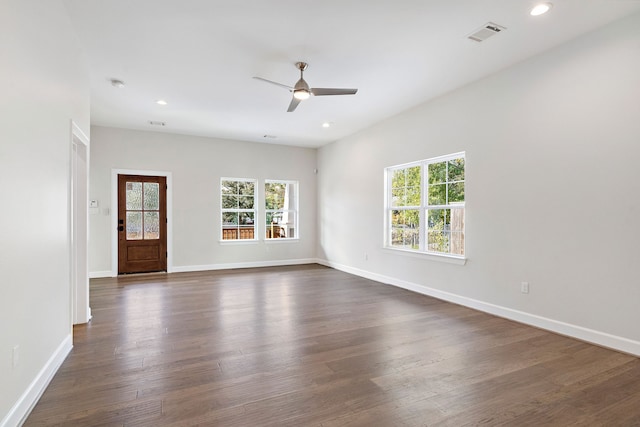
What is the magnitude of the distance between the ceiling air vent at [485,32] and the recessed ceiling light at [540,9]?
266 mm

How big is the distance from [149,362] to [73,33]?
3.06 metres

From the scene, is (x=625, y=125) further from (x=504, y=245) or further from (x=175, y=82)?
(x=175, y=82)

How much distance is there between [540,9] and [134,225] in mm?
7178

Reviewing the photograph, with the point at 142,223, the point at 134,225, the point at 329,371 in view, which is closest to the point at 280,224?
the point at 142,223

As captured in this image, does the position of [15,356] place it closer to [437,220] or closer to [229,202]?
[437,220]

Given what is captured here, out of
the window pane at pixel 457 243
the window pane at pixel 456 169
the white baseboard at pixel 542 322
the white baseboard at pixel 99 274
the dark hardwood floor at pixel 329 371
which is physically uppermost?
the window pane at pixel 456 169

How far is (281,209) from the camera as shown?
8.20m

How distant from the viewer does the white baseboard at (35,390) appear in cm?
183

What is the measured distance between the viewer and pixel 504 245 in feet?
13.0

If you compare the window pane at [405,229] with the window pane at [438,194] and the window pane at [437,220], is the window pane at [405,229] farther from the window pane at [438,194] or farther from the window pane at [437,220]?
the window pane at [438,194]

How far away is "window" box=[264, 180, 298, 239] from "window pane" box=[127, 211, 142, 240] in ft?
8.85

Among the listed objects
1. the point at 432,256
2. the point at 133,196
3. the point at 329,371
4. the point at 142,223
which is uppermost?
the point at 133,196

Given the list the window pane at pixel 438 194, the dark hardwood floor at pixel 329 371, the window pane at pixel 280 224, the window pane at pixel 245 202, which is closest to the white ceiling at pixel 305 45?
the window pane at pixel 438 194

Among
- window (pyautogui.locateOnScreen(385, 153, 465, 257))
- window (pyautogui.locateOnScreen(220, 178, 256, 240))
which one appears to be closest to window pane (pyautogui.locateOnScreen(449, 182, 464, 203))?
window (pyautogui.locateOnScreen(385, 153, 465, 257))
